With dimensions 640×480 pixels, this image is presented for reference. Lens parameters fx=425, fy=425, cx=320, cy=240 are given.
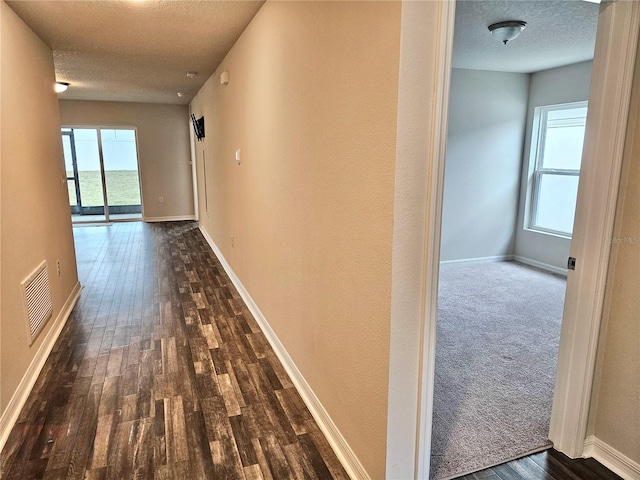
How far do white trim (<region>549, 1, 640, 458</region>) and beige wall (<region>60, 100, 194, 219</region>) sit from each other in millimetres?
8096

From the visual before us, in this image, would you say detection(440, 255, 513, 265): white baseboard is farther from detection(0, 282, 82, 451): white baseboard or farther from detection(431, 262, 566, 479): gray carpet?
detection(0, 282, 82, 451): white baseboard

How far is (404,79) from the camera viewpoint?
1309 mm

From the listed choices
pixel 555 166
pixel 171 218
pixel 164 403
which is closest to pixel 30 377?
pixel 164 403

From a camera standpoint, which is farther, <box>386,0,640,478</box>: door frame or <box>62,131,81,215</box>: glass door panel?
<box>62,131,81,215</box>: glass door panel

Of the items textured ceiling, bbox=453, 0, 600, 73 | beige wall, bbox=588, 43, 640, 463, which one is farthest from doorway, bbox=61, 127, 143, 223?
beige wall, bbox=588, 43, 640, 463

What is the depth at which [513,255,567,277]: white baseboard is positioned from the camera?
5.00m

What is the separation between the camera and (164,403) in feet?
7.83

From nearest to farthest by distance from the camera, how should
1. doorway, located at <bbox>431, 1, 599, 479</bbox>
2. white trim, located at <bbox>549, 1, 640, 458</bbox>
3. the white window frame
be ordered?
white trim, located at <bbox>549, 1, 640, 458</bbox>
doorway, located at <bbox>431, 1, 599, 479</bbox>
the white window frame

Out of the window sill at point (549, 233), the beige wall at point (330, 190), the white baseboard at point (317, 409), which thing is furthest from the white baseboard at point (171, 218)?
the window sill at point (549, 233)

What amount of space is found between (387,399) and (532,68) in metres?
4.89

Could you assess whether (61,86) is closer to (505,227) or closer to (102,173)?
(102,173)

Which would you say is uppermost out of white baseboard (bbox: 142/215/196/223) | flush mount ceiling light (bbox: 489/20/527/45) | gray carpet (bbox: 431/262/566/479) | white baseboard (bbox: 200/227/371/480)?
flush mount ceiling light (bbox: 489/20/527/45)

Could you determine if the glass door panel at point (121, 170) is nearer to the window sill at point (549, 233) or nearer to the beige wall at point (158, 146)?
the beige wall at point (158, 146)

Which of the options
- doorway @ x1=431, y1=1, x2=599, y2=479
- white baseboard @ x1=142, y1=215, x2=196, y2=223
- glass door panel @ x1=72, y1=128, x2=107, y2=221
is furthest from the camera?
white baseboard @ x1=142, y1=215, x2=196, y2=223
